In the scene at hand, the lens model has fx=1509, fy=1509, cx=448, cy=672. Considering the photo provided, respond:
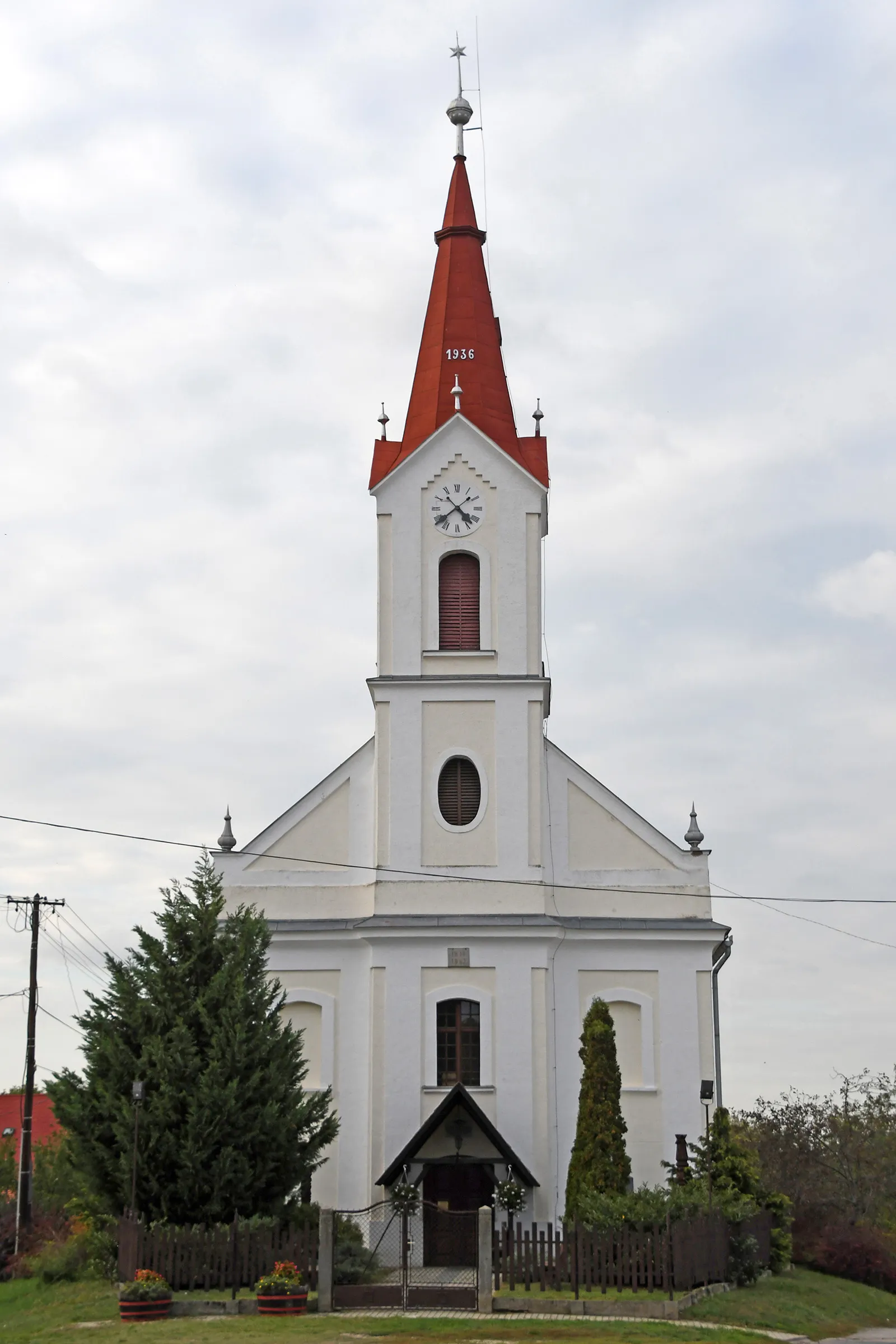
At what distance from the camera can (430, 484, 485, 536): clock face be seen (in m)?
33.0

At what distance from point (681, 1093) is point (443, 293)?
18928 millimetres

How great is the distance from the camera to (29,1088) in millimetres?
38312

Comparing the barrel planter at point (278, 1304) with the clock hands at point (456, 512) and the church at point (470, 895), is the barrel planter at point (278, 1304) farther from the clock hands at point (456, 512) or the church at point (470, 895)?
the clock hands at point (456, 512)

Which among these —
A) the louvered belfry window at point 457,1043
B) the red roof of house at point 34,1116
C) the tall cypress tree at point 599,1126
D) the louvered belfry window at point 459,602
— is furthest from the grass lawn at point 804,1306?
the red roof of house at point 34,1116

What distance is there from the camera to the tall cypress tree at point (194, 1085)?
24.4 m

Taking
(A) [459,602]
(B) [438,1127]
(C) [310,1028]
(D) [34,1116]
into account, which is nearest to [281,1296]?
(B) [438,1127]

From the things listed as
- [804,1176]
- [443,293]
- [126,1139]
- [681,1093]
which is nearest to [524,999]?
[681,1093]

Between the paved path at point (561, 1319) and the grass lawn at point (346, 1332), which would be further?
the paved path at point (561, 1319)

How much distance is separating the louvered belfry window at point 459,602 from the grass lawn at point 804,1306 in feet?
45.8

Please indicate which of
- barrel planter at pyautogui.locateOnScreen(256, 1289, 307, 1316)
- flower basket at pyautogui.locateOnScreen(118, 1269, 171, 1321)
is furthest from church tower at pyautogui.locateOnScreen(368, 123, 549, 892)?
flower basket at pyautogui.locateOnScreen(118, 1269, 171, 1321)

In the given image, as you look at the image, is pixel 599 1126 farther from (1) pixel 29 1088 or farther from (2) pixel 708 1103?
(1) pixel 29 1088

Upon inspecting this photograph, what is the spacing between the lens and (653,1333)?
63.0 ft

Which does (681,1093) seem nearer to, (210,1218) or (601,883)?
(601,883)

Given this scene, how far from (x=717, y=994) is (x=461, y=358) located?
15646 mm
